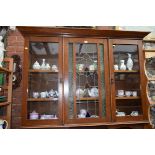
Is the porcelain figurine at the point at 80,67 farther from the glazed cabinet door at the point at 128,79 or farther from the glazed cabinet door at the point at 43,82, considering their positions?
the glazed cabinet door at the point at 128,79

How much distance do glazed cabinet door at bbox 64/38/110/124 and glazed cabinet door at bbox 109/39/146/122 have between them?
11 centimetres

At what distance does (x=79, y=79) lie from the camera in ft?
5.68

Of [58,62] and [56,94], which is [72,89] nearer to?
[56,94]

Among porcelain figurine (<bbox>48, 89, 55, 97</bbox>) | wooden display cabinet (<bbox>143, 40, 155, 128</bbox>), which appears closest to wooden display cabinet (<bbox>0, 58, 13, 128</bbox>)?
porcelain figurine (<bbox>48, 89, 55, 97</bbox>)

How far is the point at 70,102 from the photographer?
1647 mm

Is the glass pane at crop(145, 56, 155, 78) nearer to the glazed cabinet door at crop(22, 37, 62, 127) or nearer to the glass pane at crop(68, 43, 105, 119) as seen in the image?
the glass pane at crop(68, 43, 105, 119)

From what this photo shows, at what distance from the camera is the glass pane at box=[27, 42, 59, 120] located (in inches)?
65.8

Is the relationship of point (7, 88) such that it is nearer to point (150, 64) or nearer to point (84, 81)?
point (84, 81)

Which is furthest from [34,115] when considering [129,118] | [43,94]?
[129,118]

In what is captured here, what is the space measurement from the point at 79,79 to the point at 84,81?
0.23ft

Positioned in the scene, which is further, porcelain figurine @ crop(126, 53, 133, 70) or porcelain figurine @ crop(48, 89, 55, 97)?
porcelain figurine @ crop(126, 53, 133, 70)

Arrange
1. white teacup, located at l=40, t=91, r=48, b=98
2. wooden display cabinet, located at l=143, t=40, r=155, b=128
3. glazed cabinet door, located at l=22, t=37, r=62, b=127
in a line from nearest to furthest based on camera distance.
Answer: glazed cabinet door, located at l=22, t=37, r=62, b=127 → white teacup, located at l=40, t=91, r=48, b=98 → wooden display cabinet, located at l=143, t=40, r=155, b=128

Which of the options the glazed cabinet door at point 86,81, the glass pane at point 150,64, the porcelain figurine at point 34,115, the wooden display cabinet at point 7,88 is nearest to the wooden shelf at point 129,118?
the glazed cabinet door at point 86,81
